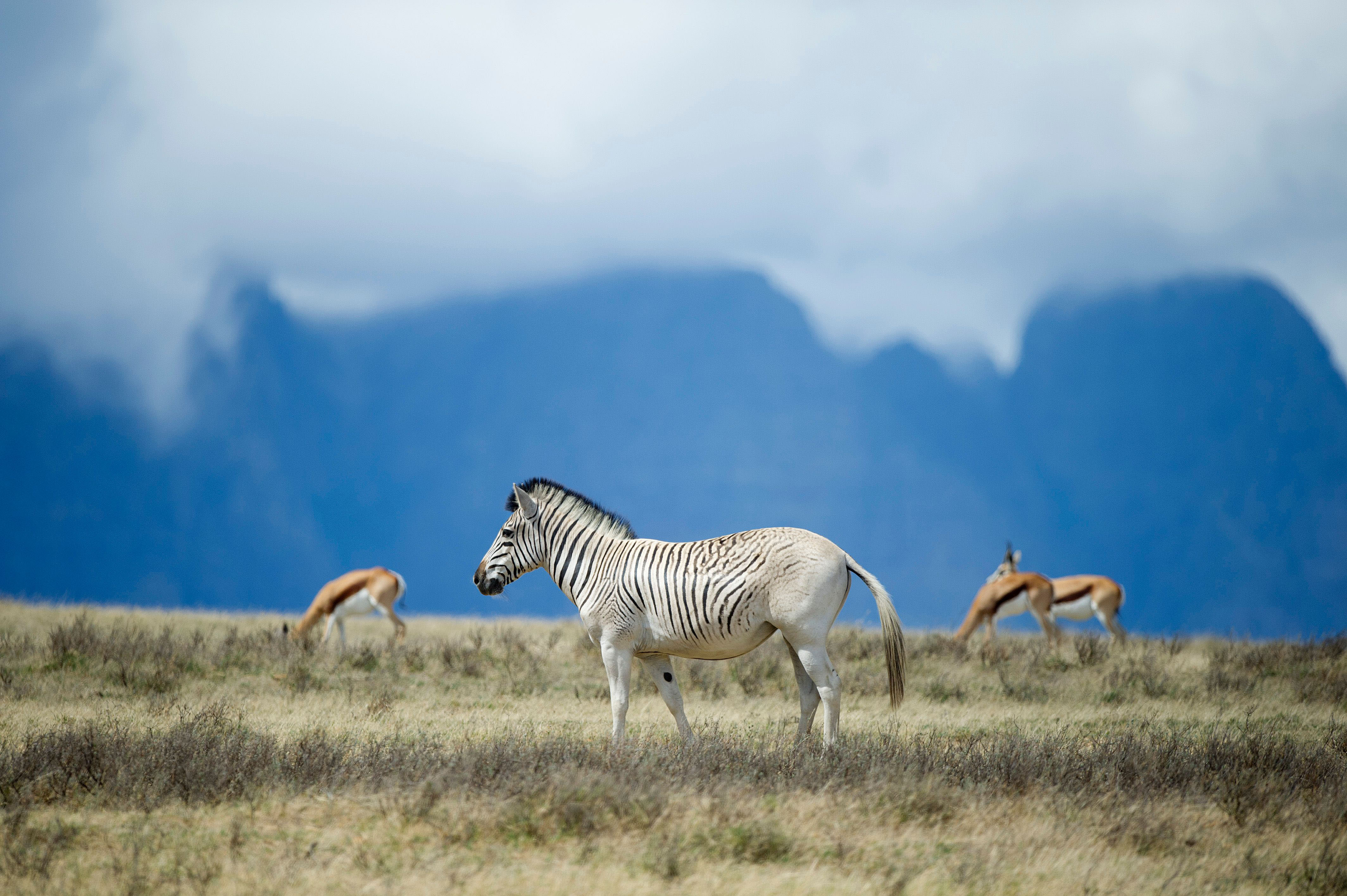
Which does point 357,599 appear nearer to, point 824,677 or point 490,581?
point 490,581

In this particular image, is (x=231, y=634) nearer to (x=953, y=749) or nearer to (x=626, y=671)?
(x=626, y=671)

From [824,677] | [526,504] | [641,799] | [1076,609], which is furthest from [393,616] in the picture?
[1076,609]

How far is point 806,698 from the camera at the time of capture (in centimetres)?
855

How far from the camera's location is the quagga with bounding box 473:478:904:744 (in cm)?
810

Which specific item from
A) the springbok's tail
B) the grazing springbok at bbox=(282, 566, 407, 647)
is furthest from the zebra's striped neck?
the grazing springbok at bbox=(282, 566, 407, 647)

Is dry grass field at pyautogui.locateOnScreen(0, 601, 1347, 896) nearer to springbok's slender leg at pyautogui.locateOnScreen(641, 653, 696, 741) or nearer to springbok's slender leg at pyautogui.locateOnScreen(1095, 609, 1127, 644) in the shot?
springbok's slender leg at pyautogui.locateOnScreen(641, 653, 696, 741)

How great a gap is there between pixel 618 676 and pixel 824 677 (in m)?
1.83

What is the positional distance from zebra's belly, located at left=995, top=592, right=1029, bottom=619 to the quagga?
11.4 meters

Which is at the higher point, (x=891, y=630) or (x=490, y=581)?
(x=490, y=581)

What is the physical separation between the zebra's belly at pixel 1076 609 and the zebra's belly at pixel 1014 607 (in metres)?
1.50

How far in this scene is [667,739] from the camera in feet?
29.2

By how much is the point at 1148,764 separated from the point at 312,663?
10913mm

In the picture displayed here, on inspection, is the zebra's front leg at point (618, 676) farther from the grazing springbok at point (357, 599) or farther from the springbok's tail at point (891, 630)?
the grazing springbok at point (357, 599)

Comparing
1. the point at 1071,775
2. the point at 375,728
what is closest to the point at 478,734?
the point at 375,728
